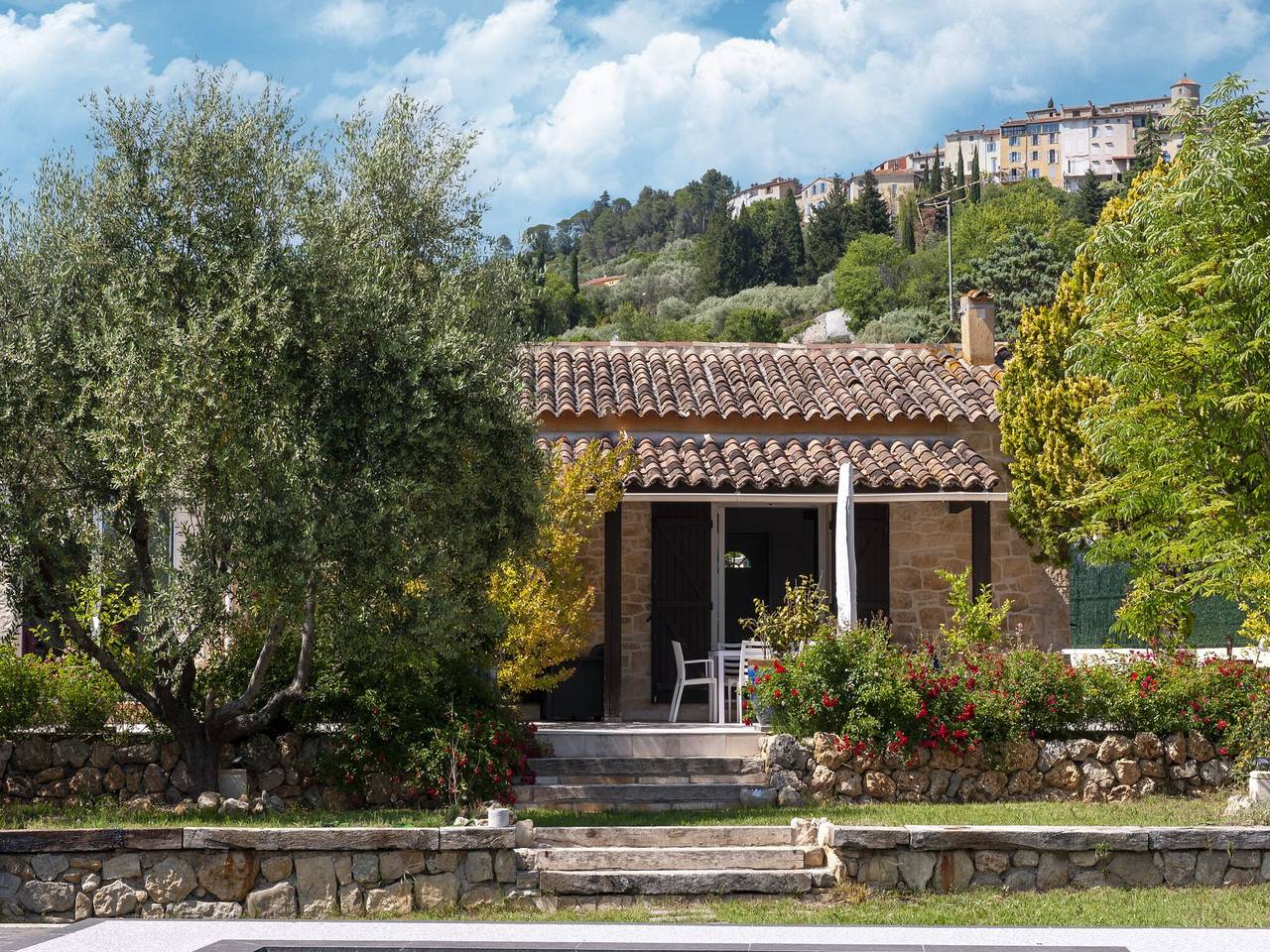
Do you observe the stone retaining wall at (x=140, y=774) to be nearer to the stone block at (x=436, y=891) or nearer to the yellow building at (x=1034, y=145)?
the stone block at (x=436, y=891)

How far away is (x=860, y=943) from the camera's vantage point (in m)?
6.57

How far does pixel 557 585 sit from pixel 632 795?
9.92ft

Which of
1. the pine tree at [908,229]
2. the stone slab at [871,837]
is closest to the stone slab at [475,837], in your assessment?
the stone slab at [871,837]

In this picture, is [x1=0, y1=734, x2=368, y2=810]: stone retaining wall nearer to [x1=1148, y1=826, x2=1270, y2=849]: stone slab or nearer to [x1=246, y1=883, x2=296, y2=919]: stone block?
[x1=246, y1=883, x2=296, y2=919]: stone block

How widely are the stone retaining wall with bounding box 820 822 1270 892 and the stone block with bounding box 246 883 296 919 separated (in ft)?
11.2

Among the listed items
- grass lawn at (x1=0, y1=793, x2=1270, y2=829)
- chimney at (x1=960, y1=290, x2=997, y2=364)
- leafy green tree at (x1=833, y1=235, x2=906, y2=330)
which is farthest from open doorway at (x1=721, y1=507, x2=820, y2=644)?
leafy green tree at (x1=833, y1=235, x2=906, y2=330)

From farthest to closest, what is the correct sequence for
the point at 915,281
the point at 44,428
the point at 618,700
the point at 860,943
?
the point at 915,281
the point at 618,700
the point at 44,428
the point at 860,943

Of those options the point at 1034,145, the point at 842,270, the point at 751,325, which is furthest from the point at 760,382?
the point at 1034,145

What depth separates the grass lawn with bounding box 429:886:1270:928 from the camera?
7453 mm

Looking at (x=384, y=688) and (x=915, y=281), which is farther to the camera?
(x=915, y=281)

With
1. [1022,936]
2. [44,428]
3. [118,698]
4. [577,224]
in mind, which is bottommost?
[1022,936]

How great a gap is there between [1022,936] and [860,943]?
2.96 ft

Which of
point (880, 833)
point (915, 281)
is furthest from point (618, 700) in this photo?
point (915, 281)

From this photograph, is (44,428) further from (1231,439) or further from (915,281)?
(915,281)
